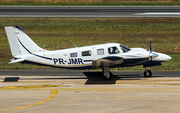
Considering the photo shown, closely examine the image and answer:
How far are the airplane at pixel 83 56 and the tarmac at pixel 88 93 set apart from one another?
1220mm

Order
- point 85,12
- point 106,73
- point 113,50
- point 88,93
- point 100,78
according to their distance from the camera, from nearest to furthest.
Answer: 1. point 88,93
2. point 113,50
3. point 106,73
4. point 100,78
5. point 85,12

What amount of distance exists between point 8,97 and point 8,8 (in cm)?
4298

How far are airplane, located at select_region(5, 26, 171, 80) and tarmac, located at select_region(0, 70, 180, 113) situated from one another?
4.00 ft

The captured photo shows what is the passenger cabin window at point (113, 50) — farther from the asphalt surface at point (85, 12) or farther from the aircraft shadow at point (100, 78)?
the asphalt surface at point (85, 12)

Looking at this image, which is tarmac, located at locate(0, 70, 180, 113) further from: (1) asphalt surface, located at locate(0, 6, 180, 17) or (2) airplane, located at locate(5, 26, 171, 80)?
(1) asphalt surface, located at locate(0, 6, 180, 17)

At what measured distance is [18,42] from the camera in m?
22.2

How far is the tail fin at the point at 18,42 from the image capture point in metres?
22.0

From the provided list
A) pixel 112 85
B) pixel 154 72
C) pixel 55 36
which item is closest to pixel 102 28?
pixel 55 36

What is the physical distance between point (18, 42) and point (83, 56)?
4.60 meters

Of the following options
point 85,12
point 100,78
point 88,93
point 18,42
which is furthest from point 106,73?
point 85,12

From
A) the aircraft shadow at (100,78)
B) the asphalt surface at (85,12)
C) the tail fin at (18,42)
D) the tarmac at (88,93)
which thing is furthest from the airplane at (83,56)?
the asphalt surface at (85,12)

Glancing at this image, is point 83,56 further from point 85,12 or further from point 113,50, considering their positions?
point 85,12

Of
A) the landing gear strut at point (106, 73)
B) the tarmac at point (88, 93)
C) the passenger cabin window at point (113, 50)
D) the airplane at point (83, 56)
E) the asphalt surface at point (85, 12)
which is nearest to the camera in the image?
the tarmac at point (88, 93)

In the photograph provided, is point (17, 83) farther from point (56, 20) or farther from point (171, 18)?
point (171, 18)
